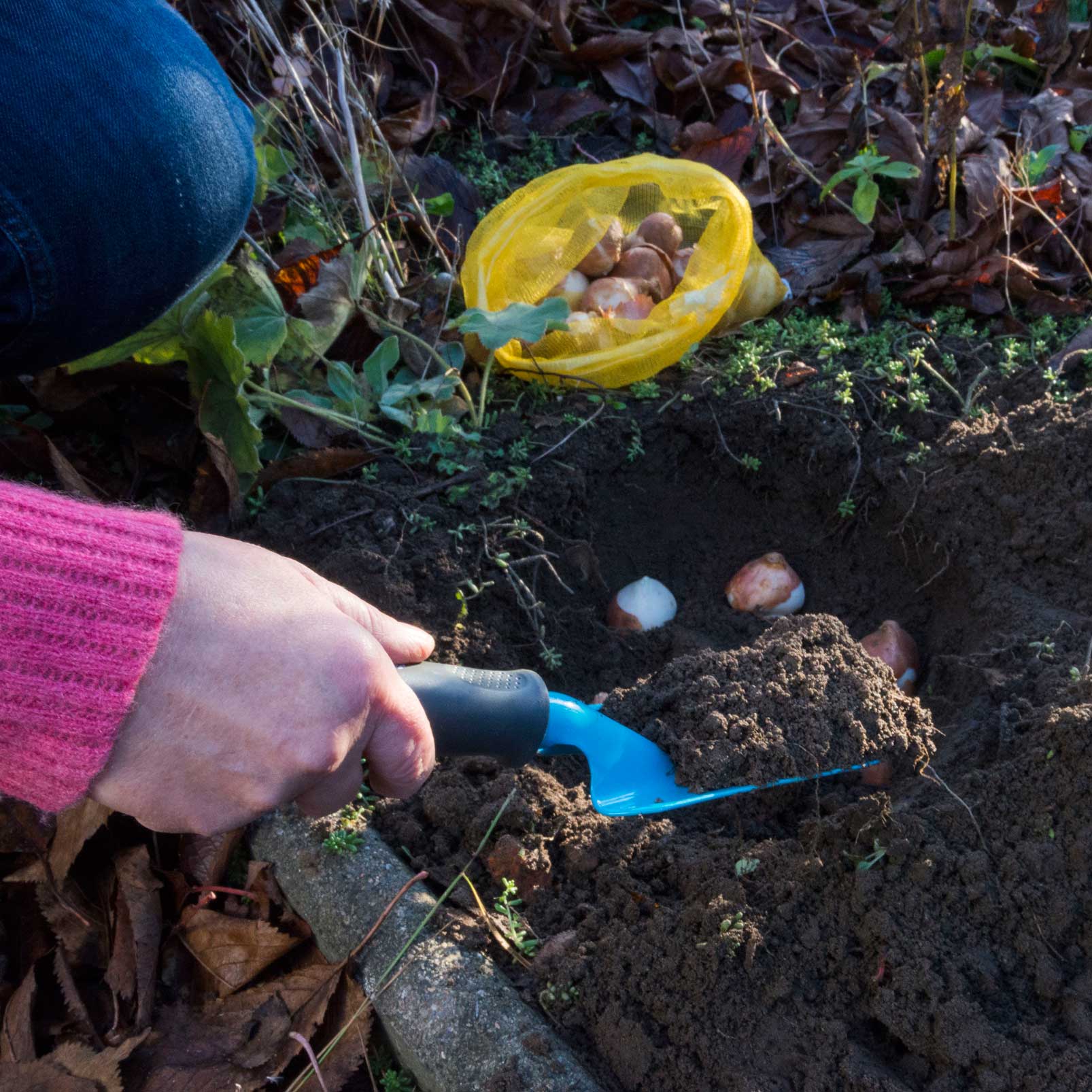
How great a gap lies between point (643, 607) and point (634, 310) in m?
0.88

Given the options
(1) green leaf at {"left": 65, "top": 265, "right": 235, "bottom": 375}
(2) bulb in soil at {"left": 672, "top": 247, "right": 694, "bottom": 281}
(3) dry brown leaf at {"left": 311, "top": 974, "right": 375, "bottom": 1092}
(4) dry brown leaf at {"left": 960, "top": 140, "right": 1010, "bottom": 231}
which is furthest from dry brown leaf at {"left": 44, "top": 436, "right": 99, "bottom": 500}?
(4) dry brown leaf at {"left": 960, "top": 140, "right": 1010, "bottom": 231}

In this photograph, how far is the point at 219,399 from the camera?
196cm

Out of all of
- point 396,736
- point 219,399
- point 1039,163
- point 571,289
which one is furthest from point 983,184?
point 396,736

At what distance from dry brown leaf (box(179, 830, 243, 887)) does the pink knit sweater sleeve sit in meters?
0.62

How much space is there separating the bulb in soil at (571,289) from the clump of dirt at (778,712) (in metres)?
1.32

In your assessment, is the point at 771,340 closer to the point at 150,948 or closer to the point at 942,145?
the point at 942,145

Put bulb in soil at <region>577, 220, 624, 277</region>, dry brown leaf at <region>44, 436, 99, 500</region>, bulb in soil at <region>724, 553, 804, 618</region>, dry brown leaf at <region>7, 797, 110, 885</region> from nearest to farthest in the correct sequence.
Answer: dry brown leaf at <region>7, 797, 110, 885</region> < dry brown leaf at <region>44, 436, 99, 500</region> < bulb in soil at <region>724, 553, 804, 618</region> < bulb in soil at <region>577, 220, 624, 277</region>

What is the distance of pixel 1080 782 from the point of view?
1376 mm

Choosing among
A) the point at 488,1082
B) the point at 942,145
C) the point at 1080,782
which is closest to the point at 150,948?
the point at 488,1082

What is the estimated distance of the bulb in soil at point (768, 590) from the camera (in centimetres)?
211

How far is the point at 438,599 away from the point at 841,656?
760mm

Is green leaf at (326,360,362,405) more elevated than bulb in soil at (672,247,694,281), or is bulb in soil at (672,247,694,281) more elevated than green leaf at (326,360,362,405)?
green leaf at (326,360,362,405)

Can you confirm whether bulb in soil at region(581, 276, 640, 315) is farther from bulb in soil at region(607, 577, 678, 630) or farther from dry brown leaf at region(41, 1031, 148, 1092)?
dry brown leaf at region(41, 1031, 148, 1092)

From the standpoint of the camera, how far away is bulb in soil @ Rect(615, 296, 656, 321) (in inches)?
98.4
